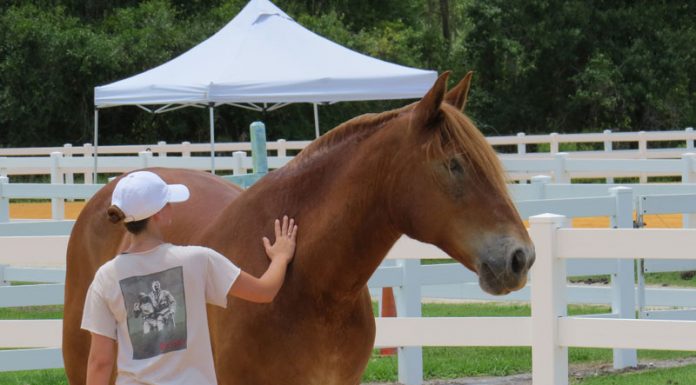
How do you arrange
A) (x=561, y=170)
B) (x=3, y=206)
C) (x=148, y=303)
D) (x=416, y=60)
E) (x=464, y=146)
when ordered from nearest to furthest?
→ (x=148, y=303) → (x=464, y=146) → (x=3, y=206) → (x=561, y=170) → (x=416, y=60)

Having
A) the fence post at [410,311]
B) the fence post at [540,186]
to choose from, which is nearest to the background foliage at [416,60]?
the fence post at [540,186]

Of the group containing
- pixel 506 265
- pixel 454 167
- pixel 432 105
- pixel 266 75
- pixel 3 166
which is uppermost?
pixel 266 75

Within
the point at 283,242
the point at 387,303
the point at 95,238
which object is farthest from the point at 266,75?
the point at 283,242

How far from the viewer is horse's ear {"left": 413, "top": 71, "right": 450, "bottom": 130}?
4.35 meters

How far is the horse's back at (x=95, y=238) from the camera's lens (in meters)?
5.69

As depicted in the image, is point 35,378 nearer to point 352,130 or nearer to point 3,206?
point 3,206

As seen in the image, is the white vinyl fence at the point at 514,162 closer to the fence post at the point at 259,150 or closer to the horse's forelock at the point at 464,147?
the fence post at the point at 259,150

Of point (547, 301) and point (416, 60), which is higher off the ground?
point (416, 60)

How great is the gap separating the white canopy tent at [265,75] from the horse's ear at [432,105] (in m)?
12.3

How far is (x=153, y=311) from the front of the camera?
4098 millimetres

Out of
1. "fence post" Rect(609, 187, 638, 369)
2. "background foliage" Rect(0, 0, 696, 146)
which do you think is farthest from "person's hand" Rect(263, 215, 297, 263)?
"background foliage" Rect(0, 0, 696, 146)

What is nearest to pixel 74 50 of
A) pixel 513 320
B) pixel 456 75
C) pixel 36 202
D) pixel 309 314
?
pixel 36 202

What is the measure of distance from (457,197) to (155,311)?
3.57ft

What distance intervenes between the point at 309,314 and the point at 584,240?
109 inches
